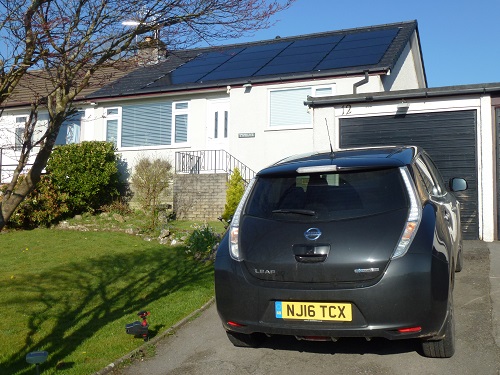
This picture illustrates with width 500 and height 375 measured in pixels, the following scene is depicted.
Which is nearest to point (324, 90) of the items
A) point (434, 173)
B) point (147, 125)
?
point (147, 125)

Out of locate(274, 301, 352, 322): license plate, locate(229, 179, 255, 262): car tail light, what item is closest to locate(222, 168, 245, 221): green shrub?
locate(229, 179, 255, 262): car tail light

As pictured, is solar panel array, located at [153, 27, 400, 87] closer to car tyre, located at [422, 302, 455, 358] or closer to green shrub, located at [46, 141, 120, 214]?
green shrub, located at [46, 141, 120, 214]

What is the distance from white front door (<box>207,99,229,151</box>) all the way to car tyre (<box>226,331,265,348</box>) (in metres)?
14.1

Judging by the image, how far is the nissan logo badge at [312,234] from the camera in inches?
171

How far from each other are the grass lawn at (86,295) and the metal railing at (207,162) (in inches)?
246

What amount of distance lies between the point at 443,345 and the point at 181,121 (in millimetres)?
16086

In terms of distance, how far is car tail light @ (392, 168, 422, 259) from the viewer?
4164 mm

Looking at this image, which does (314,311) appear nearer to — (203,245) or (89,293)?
(89,293)

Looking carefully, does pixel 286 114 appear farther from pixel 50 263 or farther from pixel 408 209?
pixel 408 209

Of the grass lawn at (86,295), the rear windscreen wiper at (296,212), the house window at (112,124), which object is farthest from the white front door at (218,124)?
the rear windscreen wiper at (296,212)

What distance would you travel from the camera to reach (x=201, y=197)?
16.7 m

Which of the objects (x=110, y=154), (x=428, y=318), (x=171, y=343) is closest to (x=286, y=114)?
(x=110, y=154)

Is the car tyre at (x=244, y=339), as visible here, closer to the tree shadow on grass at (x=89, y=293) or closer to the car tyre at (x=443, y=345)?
the tree shadow on grass at (x=89, y=293)

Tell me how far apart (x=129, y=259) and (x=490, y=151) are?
7.09 meters
